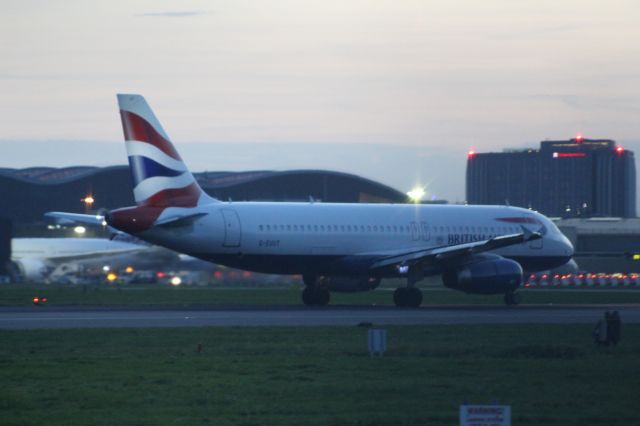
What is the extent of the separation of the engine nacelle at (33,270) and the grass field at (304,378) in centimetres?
5474

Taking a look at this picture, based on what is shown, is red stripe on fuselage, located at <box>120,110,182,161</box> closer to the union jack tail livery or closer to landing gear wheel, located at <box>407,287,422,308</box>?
the union jack tail livery

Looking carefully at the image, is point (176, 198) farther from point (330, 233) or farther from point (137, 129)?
point (330, 233)

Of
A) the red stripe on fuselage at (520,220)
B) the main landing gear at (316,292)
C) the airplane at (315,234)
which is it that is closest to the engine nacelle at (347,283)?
the airplane at (315,234)

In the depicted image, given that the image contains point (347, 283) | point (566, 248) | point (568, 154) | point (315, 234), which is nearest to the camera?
point (315, 234)

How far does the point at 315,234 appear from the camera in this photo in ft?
160

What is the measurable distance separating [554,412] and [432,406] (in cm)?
194

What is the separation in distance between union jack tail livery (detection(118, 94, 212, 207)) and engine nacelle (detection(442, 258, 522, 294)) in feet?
36.3

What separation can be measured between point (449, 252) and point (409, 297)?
3103 mm

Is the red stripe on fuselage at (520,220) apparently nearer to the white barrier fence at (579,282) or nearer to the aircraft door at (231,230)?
the aircraft door at (231,230)

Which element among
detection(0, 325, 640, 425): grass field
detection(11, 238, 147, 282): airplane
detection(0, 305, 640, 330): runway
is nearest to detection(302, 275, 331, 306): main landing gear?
detection(0, 305, 640, 330): runway

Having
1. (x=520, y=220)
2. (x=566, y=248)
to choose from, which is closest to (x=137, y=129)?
(x=520, y=220)

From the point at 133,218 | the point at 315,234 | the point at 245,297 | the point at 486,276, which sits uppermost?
the point at 133,218

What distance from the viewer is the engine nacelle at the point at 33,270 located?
87.0 metres

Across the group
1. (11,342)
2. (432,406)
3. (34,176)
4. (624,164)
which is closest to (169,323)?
(11,342)
